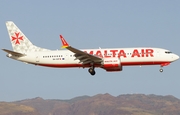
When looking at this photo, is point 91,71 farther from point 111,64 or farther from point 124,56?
point 124,56

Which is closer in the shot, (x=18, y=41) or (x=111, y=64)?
(x=111, y=64)

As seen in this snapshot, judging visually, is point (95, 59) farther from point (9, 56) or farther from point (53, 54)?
point (9, 56)

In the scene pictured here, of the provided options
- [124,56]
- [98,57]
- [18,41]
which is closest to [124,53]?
[124,56]

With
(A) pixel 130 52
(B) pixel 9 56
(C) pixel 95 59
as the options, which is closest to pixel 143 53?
(A) pixel 130 52

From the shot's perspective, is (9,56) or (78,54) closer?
(78,54)

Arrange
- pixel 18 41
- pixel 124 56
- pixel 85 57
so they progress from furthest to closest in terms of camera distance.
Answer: pixel 18 41 → pixel 124 56 → pixel 85 57

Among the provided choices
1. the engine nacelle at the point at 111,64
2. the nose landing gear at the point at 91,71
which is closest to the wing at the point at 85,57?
the engine nacelle at the point at 111,64

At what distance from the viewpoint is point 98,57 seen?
270ft

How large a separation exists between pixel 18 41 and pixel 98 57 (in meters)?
20.5

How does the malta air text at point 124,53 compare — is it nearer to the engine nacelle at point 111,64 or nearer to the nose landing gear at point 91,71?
the engine nacelle at point 111,64

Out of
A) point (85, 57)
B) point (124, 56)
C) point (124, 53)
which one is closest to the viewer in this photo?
point (85, 57)

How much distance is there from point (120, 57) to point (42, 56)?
637 inches

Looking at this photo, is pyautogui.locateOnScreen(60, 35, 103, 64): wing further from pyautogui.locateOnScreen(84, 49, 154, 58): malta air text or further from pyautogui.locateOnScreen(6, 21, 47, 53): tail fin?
pyautogui.locateOnScreen(6, 21, 47, 53): tail fin

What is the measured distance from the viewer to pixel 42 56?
8781 centimetres
